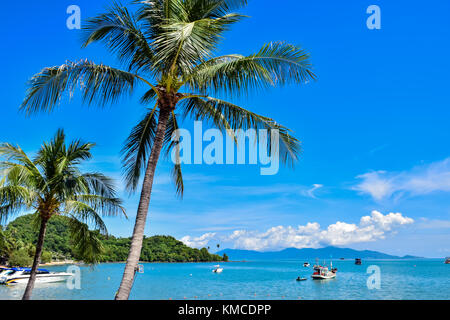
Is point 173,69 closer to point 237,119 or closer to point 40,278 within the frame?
point 237,119

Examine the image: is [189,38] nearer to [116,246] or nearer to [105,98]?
[105,98]

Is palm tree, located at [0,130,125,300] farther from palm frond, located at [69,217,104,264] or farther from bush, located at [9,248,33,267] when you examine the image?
bush, located at [9,248,33,267]

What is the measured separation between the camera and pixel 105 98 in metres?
7.50

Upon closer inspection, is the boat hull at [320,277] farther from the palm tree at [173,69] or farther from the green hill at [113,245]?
the palm tree at [173,69]

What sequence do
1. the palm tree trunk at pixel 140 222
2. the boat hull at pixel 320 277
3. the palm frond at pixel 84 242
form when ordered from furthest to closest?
the boat hull at pixel 320 277, the palm frond at pixel 84 242, the palm tree trunk at pixel 140 222

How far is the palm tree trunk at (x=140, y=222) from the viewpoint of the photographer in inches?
243

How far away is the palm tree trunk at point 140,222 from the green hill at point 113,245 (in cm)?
651

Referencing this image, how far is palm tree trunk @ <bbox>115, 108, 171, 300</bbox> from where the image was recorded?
6.18 m

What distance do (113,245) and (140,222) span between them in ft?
289

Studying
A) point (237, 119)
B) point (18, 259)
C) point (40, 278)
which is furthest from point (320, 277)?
point (237, 119)

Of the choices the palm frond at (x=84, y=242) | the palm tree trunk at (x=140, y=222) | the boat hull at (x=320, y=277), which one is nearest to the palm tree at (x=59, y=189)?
the palm frond at (x=84, y=242)
